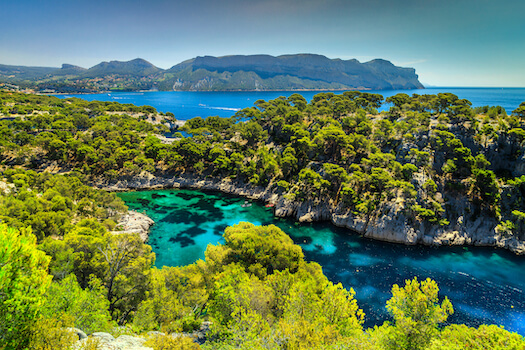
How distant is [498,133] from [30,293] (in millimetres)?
62176

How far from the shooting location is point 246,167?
57.9 meters

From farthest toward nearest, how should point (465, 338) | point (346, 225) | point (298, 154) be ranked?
point (298, 154), point (346, 225), point (465, 338)

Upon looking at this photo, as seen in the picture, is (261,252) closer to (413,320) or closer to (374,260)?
(413,320)

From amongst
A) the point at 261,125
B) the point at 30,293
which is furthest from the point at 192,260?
the point at 261,125

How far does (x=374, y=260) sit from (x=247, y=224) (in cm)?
1910

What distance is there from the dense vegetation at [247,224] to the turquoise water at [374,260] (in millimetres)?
3214

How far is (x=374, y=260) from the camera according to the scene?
3422cm

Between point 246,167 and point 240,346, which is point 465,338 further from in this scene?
point 246,167

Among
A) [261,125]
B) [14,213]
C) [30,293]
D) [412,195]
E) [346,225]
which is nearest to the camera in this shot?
[30,293]

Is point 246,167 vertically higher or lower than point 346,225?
higher

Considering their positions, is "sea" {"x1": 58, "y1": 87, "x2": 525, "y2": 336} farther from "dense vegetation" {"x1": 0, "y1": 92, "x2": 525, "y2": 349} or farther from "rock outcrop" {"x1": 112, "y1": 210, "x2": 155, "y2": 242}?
"dense vegetation" {"x1": 0, "y1": 92, "x2": 525, "y2": 349}

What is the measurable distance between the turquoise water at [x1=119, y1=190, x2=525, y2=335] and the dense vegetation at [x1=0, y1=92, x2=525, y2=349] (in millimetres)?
3214

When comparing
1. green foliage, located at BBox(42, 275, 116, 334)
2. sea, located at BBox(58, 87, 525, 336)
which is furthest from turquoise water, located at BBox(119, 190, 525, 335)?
green foliage, located at BBox(42, 275, 116, 334)

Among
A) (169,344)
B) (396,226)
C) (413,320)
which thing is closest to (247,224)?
(413,320)
